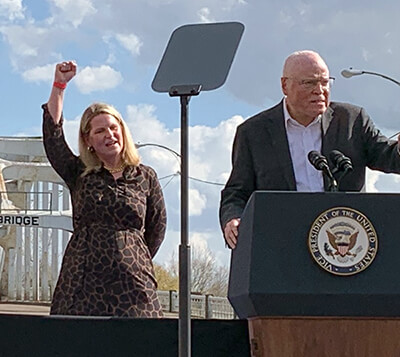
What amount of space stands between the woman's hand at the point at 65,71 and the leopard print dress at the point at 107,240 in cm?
13

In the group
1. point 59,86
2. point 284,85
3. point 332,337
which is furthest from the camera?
point 59,86

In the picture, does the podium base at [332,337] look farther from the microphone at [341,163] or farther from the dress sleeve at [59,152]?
the dress sleeve at [59,152]

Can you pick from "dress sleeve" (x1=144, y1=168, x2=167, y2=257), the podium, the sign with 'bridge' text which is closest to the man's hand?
the podium

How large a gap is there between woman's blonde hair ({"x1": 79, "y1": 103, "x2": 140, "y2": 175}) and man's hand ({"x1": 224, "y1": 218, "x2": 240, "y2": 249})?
0.73 meters

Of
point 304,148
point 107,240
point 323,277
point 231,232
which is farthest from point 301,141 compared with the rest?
point 323,277

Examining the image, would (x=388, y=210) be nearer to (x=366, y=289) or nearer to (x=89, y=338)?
(x=366, y=289)

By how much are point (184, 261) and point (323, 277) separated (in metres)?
0.51

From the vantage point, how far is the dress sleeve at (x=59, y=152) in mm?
3580

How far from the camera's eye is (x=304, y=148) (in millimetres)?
3201

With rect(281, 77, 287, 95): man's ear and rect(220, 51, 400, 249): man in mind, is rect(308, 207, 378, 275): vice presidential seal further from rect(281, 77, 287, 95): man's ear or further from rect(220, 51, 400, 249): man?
rect(281, 77, 287, 95): man's ear

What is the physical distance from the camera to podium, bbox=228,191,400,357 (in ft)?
7.71

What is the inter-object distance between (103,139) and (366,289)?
4.84ft

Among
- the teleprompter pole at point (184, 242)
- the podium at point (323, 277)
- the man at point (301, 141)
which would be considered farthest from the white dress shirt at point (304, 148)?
the podium at point (323, 277)

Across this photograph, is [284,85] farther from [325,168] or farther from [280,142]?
[325,168]
